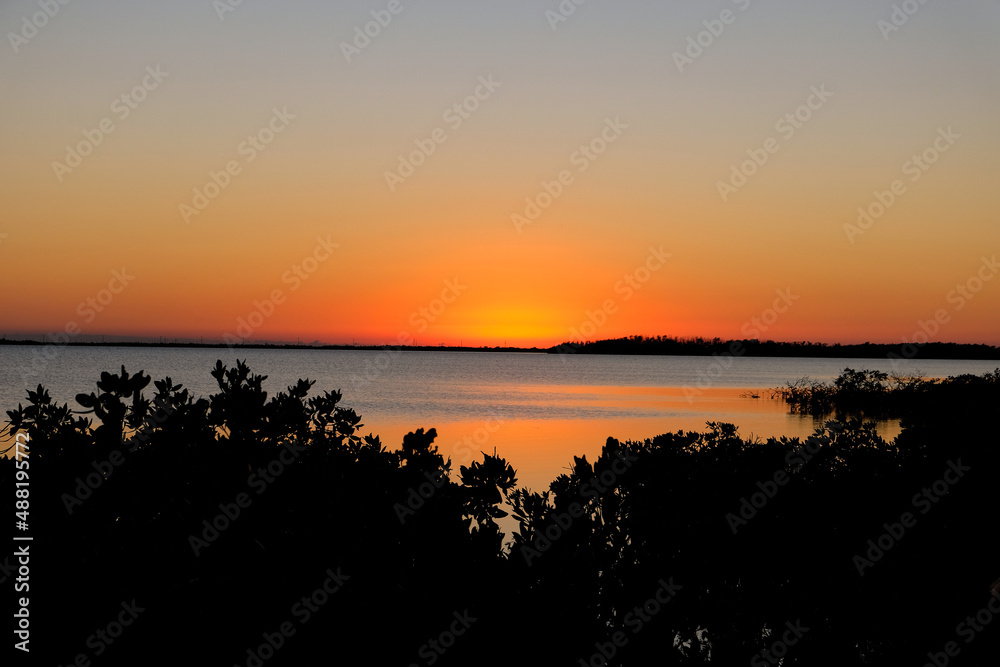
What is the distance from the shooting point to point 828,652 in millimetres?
6527

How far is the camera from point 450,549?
17.4 feet

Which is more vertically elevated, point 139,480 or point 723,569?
point 723,569

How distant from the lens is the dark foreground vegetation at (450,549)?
15.2 ft

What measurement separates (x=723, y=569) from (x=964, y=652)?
6.71 ft

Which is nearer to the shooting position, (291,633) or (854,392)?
(291,633)

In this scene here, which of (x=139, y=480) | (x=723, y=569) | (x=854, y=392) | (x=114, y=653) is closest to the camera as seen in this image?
(x=114, y=653)

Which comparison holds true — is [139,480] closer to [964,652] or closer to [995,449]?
[964,652]

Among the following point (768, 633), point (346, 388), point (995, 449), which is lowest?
point (768, 633)

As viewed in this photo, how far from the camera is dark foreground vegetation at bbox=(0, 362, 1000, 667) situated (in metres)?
4.62

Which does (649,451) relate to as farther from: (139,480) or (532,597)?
(139,480)

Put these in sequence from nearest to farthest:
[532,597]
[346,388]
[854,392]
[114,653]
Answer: [114,653], [532,597], [854,392], [346,388]

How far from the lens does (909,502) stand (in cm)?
772

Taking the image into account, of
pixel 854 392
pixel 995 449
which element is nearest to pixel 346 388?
pixel 854 392

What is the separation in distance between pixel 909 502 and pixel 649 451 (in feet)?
8.49
